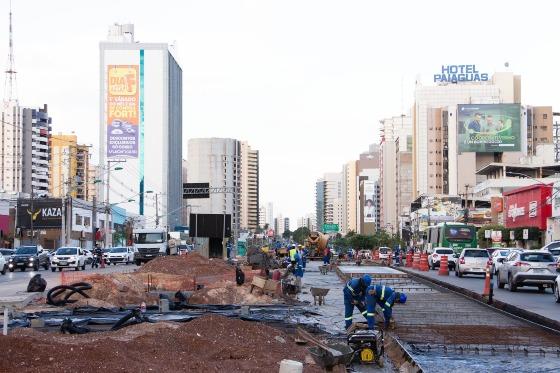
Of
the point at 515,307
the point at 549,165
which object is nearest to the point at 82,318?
the point at 515,307

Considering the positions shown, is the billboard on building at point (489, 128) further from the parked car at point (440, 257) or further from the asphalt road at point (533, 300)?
the asphalt road at point (533, 300)

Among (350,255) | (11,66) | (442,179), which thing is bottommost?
(350,255)

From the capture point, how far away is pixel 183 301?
79.5 ft

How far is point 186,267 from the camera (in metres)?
46.3

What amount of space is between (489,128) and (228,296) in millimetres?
126645

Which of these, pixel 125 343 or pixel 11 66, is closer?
pixel 125 343

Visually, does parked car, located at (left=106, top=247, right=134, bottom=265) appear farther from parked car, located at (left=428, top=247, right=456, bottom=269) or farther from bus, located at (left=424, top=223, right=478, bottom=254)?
bus, located at (left=424, top=223, right=478, bottom=254)

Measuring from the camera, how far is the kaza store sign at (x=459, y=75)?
181 meters

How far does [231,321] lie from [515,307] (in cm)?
1208

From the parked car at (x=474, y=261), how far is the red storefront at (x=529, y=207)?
38305mm

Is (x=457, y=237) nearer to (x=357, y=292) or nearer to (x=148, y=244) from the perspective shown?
(x=148, y=244)

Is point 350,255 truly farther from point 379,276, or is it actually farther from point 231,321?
point 231,321

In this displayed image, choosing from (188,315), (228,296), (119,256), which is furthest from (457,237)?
(188,315)

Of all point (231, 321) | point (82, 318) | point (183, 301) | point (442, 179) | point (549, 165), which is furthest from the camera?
point (442, 179)
